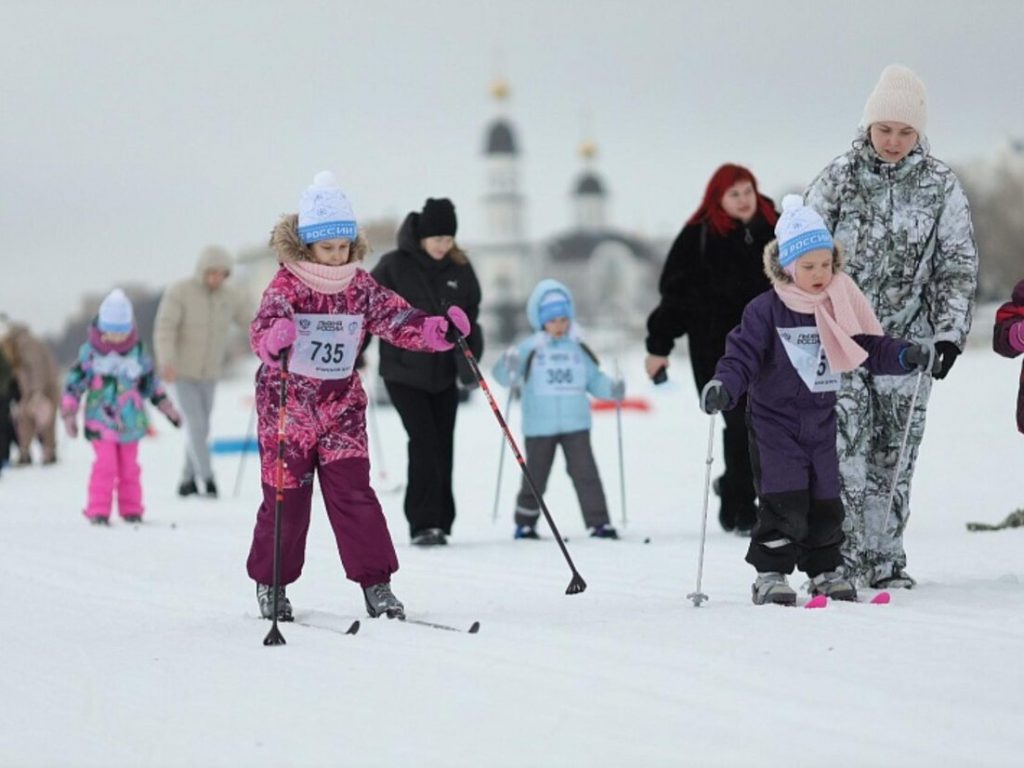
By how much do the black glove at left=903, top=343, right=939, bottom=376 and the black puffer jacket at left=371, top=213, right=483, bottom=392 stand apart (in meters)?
3.36

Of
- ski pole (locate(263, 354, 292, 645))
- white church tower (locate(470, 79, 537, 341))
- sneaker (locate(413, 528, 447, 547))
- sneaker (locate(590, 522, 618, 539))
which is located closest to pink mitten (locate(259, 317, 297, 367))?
ski pole (locate(263, 354, 292, 645))

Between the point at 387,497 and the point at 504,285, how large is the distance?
114041 millimetres

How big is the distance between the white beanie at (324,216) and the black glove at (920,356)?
80.2 inches

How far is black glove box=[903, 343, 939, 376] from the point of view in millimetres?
5965

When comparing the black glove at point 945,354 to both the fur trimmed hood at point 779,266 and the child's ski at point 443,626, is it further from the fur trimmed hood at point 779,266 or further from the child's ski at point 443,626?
the child's ski at point 443,626

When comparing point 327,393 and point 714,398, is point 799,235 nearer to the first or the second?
point 714,398

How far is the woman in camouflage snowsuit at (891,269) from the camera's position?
650cm

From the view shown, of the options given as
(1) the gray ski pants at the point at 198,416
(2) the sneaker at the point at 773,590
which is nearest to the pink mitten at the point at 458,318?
(2) the sneaker at the point at 773,590

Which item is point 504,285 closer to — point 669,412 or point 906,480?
point 669,412

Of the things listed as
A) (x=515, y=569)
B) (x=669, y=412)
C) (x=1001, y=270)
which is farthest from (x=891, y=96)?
(x=1001, y=270)

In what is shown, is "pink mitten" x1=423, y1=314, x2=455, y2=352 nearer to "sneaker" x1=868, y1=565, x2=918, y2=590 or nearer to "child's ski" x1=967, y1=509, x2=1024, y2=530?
"sneaker" x1=868, y1=565, x2=918, y2=590

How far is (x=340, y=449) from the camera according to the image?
6.25m

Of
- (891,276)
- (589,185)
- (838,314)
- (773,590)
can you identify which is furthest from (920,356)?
(589,185)

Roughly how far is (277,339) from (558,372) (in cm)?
378
